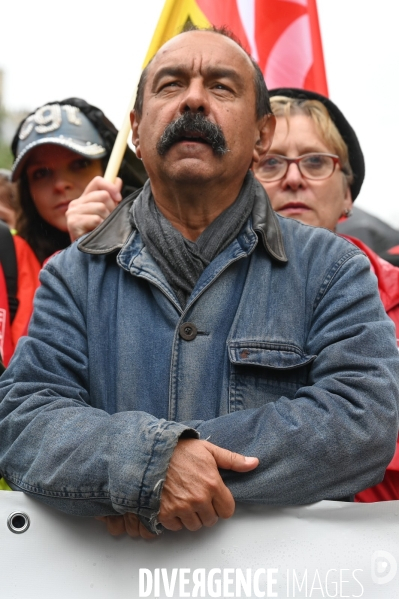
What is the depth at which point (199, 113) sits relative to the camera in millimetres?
2467

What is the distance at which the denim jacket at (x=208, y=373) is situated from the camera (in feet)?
6.77

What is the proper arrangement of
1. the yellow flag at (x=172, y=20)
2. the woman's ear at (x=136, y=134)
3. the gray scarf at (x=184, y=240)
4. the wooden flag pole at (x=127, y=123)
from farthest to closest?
the yellow flag at (x=172, y=20) < the wooden flag pole at (x=127, y=123) < the woman's ear at (x=136, y=134) < the gray scarf at (x=184, y=240)

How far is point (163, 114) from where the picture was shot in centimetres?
250

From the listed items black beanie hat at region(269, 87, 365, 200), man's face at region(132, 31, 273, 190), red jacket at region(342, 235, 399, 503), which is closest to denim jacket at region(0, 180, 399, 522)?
man's face at region(132, 31, 273, 190)

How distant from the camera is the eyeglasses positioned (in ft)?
11.8

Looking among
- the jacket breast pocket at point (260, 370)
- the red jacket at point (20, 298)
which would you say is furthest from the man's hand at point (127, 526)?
the red jacket at point (20, 298)

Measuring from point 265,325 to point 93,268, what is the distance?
48 cm

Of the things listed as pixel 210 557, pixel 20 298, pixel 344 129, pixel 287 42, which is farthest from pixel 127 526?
pixel 287 42

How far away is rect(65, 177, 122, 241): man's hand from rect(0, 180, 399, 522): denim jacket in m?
0.74

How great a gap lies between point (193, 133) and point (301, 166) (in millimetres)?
1225

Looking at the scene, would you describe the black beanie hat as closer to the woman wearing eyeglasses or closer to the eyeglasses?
the woman wearing eyeglasses

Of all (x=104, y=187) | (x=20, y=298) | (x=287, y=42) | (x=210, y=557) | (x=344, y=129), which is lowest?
(x=20, y=298)

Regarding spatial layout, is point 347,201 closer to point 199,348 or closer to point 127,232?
point 127,232

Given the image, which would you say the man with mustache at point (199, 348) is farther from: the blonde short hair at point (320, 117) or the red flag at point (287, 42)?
the red flag at point (287, 42)
